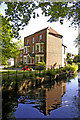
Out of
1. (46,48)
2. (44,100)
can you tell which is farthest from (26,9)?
(46,48)

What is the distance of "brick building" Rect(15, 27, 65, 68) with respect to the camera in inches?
794

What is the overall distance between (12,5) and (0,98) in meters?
4.48

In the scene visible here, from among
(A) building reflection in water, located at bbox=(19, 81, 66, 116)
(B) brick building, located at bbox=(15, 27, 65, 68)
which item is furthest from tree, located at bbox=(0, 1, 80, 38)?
(B) brick building, located at bbox=(15, 27, 65, 68)

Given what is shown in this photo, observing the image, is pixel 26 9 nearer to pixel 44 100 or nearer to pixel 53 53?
pixel 44 100

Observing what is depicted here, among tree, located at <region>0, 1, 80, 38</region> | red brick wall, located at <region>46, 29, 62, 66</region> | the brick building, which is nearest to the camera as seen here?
tree, located at <region>0, 1, 80, 38</region>

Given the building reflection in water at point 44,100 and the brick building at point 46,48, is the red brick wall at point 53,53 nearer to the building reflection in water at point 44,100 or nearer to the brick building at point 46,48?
the brick building at point 46,48

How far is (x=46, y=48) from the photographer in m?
20.3

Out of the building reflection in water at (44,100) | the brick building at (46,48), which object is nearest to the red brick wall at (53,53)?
the brick building at (46,48)

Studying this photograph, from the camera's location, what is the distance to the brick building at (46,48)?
20172 millimetres

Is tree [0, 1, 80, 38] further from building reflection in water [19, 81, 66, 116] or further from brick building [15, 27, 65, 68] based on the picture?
brick building [15, 27, 65, 68]

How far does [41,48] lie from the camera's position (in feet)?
68.9

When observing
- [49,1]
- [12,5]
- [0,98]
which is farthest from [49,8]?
[0,98]

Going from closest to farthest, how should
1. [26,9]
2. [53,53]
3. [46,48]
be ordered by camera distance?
1. [26,9]
2. [53,53]
3. [46,48]

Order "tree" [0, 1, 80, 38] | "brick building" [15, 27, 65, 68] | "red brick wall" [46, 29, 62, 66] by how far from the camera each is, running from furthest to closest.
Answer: "brick building" [15, 27, 65, 68], "red brick wall" [46, 29, 62, 66], "tree" [0, 1, 80, 38]
